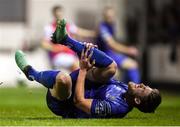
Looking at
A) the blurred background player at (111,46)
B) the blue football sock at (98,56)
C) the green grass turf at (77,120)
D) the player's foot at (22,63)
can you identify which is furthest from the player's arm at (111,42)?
the blue football sock at (98,56)

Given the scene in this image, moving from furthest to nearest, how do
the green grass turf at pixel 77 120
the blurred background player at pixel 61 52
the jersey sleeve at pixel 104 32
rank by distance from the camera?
the blurred background player at pixel 61 52 → the jersey sleeve at pixel 104 32 → the green grass turf at pixel 77 120

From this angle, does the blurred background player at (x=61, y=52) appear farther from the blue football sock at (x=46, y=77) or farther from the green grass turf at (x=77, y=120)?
the blue football sock at (x=46, y=77)

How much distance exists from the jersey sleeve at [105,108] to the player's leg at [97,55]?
Answer: 1.09 feet

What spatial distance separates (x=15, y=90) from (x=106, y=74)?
13.2m

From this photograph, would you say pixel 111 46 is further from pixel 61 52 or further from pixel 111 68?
pixel 111 68

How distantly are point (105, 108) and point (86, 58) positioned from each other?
628mm

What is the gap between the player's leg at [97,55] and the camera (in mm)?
13164

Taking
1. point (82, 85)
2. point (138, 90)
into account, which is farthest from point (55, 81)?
point (138, 90)

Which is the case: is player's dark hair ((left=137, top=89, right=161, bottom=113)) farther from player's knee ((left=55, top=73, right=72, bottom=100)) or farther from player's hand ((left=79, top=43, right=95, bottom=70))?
player's knee ((left=55, top=73, right=72, bottom=100))

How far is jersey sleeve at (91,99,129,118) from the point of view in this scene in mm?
13129

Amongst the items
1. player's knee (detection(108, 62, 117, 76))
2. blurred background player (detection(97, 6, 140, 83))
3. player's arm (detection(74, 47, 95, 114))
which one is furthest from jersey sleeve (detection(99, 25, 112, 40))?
player's arm (detection(74, 47, 95, 114))

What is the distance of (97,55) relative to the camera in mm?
13172

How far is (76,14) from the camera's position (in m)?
31.0

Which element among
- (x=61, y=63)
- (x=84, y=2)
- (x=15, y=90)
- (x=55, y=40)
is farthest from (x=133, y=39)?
(x=55, y=40)
